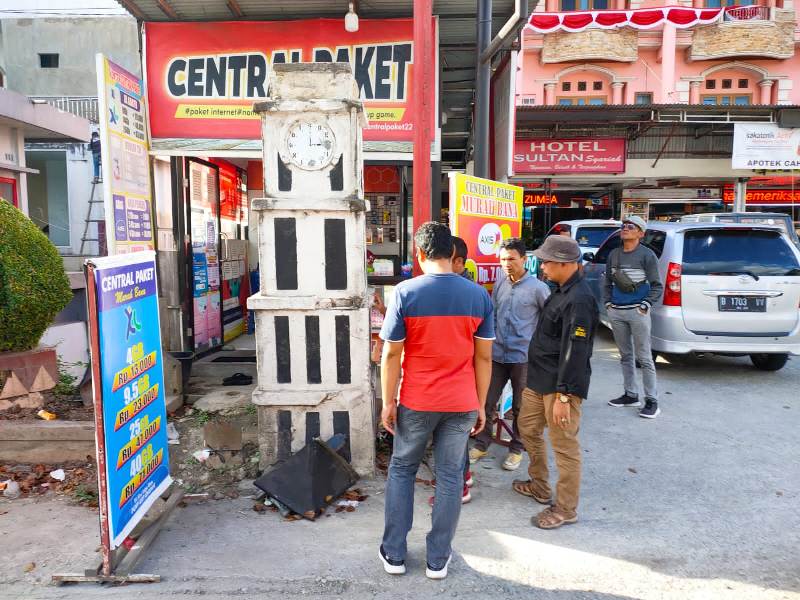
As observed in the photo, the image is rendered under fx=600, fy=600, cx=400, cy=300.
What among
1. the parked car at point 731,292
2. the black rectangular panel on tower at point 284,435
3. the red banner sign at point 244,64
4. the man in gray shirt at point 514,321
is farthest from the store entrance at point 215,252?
the parked car at point 731,292

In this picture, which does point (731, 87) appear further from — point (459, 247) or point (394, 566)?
point (394, 566)

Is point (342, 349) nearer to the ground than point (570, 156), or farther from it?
nearer to the ground

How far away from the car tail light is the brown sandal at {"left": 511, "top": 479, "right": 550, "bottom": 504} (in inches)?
151

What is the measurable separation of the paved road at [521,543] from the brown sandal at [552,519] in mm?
47

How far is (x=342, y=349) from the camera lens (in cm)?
442

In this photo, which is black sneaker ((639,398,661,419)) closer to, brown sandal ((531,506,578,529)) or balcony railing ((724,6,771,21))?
brown sandal ((531,506,578,529))

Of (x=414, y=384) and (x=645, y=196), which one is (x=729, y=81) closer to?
(x=645, y=196)

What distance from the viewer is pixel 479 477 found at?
4.61 meters

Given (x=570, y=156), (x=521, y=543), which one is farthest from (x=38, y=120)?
(x=570, y=156)

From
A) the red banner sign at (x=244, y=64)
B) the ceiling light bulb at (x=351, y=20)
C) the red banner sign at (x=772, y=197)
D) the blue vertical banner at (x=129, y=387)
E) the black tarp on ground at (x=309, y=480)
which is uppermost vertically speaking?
the ceiling light bulb at (x=351, y=20)

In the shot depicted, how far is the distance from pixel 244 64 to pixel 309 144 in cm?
312

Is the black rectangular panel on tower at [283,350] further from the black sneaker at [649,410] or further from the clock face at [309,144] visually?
the black sneaker at [649,410]

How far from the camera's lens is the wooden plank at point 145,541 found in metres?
3.21

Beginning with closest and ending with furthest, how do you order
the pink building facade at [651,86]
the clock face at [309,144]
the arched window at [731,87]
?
the clock face at [309,144] < the pink building facade at [651,86] < the arched window at [731,87]
